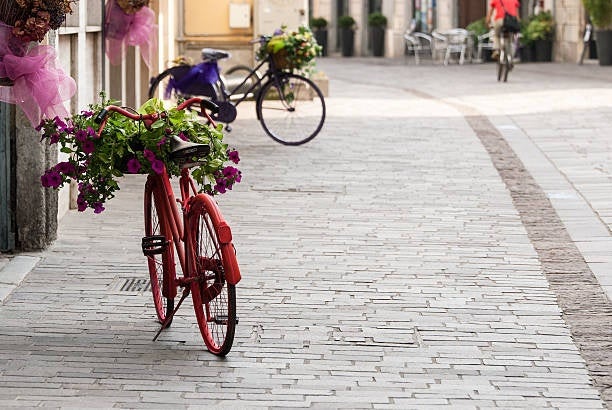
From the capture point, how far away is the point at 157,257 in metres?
6.69

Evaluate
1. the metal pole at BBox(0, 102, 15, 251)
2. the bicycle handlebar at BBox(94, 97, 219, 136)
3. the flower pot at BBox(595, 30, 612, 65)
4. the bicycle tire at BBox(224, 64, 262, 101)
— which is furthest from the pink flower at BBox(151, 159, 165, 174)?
the flower pot at BBox(595, 30, 612, 65)

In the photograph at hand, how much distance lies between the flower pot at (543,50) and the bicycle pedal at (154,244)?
30.4m

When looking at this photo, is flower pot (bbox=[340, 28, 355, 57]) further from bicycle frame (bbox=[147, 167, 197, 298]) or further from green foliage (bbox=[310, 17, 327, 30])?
bicycle frame (bbox=[147, 167, 197, 298])

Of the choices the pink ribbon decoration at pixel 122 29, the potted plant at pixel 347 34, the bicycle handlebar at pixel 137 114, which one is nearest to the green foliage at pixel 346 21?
the potted plant at pixel 347 34

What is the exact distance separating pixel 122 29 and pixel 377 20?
31633 mm

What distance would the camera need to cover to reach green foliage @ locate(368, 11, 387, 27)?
42625 millimetres

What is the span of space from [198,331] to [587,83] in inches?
766

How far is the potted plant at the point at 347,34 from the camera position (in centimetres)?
4353

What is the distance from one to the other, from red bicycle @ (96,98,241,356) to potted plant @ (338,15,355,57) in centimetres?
3753

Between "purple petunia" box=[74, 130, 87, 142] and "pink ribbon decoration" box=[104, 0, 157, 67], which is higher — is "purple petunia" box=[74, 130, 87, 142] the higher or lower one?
the lower one

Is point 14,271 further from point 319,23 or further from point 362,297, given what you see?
point 319,23

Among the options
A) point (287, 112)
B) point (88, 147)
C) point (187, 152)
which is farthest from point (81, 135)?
point (287, 112)

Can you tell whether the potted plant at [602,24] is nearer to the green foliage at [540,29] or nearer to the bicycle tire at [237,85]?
the green foliage at [540,29]

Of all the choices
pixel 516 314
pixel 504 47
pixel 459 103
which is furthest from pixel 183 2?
pixel 516 314
